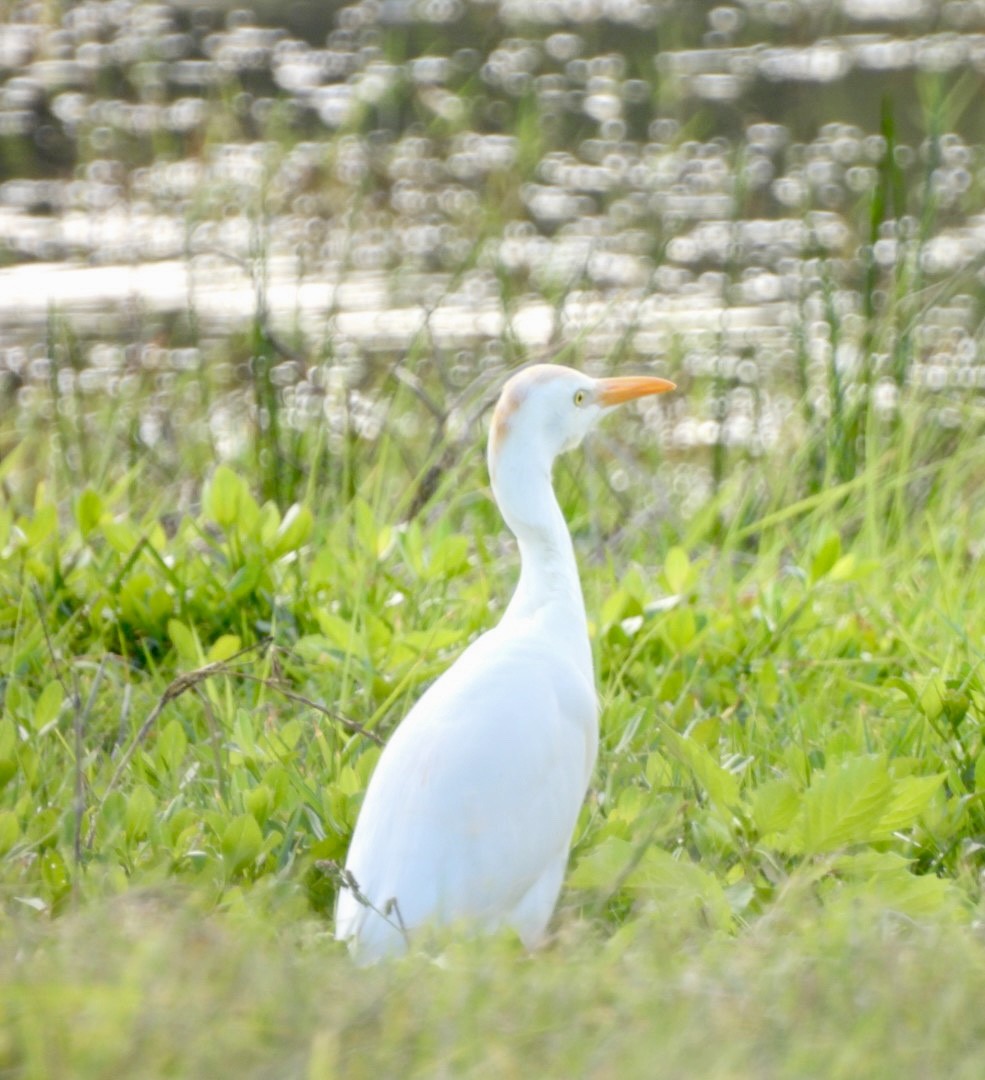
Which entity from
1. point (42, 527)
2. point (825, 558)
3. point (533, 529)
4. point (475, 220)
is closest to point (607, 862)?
point (533, 529)

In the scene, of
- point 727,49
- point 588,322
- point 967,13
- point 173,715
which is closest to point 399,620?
point 173,715

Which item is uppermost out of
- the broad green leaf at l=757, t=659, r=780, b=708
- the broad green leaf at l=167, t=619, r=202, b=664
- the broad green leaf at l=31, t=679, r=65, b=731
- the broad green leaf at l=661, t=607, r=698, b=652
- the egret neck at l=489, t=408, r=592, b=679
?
the egret neck at l=489, t=408, r=592, b=679

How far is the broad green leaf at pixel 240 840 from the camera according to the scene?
2289mm

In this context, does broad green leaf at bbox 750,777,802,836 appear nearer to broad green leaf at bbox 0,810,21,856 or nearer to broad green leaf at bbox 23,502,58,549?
broad green leaf at bbox 0,810,21,856

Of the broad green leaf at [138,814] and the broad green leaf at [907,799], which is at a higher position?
the broad green leaf at [907,799]

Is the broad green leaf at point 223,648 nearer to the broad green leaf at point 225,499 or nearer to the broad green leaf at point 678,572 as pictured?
the broad green leaf at point 225,499

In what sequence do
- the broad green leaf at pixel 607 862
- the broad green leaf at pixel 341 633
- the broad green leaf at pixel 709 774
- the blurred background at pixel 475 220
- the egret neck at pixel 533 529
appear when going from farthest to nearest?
the blurred background at pixel 475 220 → the broad green leaf at pixel 341 633 → the egret neck at pixel 533 529 → the broad green leaf at pixel 709 774 → the broad green leaf at pixel 607 862

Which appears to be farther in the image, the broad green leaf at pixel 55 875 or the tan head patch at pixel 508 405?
Answer: the tan head patch at pixel 508 405

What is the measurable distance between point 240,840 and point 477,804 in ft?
1.09

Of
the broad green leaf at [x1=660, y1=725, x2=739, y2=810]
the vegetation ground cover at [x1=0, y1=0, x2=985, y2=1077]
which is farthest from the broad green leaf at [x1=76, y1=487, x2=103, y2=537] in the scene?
the broad green leaf at [x1=660, y1=725, x2=739, y2=810]

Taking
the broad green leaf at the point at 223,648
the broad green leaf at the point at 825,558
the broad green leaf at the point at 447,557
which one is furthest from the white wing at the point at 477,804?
the broad green leaf at the point at 825,558

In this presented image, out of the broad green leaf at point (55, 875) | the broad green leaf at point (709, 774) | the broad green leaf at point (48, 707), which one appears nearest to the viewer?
the broad green leaf at point (55, 875)

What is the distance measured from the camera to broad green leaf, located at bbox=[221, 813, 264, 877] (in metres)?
2.29

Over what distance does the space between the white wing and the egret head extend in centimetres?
37
